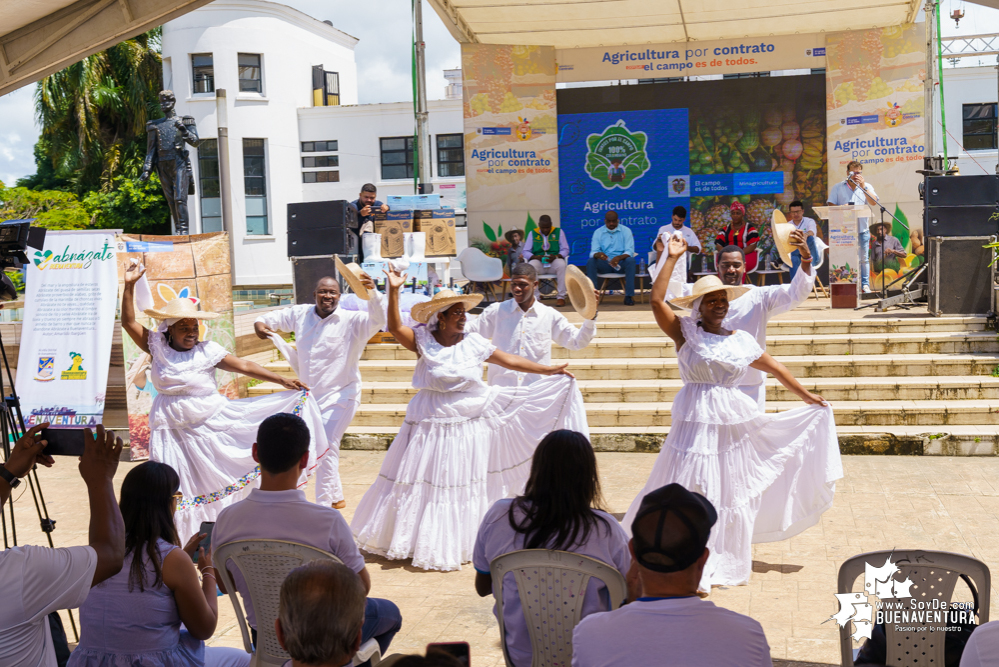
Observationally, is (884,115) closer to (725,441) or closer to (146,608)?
(725,441)

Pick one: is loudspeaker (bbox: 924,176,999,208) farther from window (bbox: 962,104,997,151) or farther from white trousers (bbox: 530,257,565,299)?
window (bbox: 962,104,997,151)

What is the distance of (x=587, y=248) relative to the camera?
17.7m

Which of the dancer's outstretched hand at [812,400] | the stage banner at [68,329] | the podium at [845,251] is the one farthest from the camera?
the podium at [845,251]

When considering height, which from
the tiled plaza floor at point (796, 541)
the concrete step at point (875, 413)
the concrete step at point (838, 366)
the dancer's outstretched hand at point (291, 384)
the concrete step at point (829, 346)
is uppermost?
the dancer's outstretched hand at point (291, 384)

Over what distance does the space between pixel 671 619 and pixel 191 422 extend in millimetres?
4655

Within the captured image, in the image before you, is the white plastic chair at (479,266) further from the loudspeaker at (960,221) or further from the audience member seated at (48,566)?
the audience member seated at (48,566)

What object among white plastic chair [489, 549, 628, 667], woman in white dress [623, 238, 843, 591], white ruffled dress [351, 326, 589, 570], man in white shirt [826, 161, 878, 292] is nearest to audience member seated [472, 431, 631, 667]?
white plastic chair [489, 549, 628, 667]

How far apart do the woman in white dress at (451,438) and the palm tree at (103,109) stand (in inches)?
1236

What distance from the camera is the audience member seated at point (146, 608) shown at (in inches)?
130

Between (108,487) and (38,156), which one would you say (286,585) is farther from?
(38,156)

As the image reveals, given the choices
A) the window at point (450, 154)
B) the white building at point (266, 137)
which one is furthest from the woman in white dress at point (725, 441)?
the window at point (450, 154)

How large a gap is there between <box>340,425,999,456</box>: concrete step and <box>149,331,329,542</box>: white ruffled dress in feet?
13.4

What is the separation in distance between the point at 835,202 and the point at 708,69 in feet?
13.4

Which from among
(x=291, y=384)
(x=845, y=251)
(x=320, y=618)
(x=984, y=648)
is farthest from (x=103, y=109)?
(x=984, y=648)
